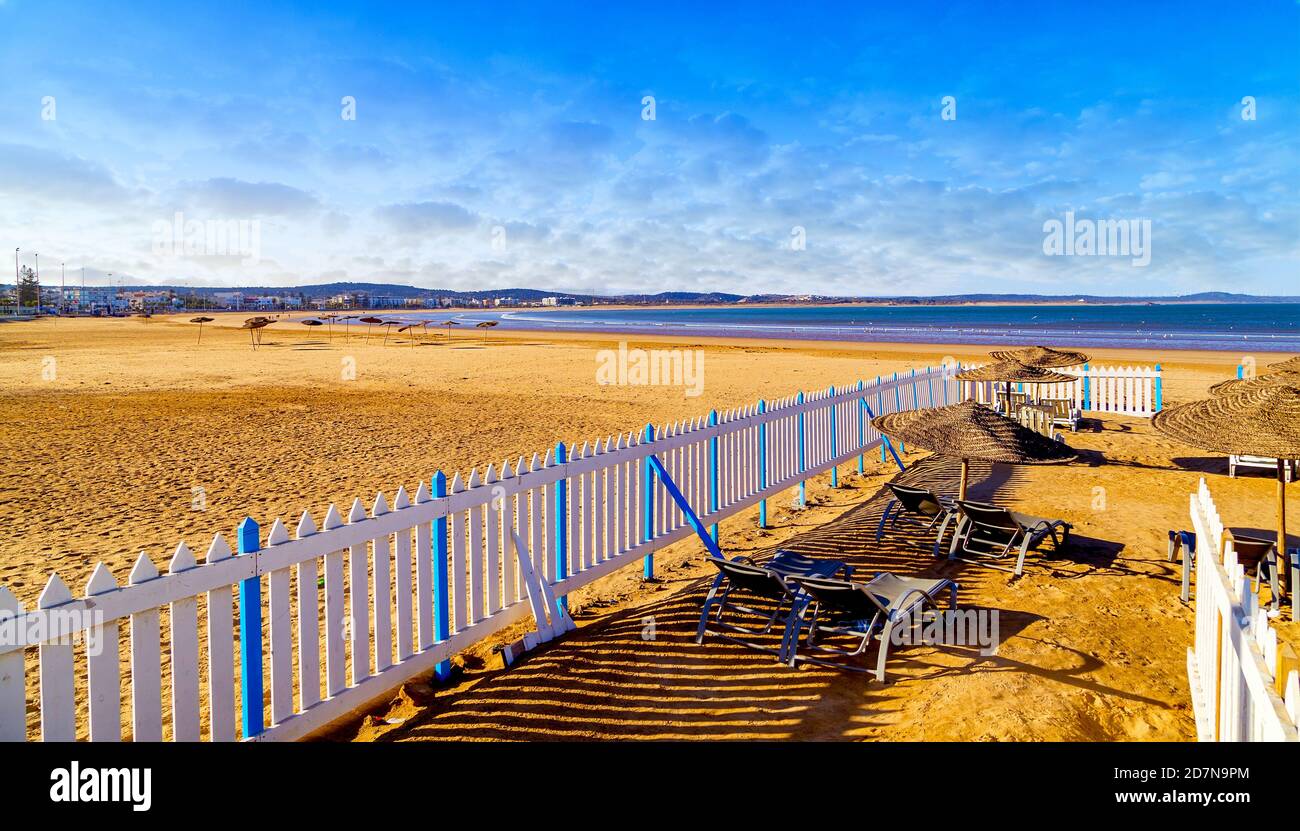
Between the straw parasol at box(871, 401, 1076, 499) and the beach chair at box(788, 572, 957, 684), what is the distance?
1.58 meters

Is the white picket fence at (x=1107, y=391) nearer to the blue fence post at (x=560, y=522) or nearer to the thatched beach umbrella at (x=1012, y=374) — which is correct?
the thatched beach umbrella at (x=1012, y=374)

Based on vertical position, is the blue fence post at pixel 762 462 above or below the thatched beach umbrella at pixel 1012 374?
below

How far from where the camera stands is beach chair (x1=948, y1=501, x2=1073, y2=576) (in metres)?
6.81

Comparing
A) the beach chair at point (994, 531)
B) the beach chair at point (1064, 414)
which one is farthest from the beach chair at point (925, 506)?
the beach chair at point (1064, 414)

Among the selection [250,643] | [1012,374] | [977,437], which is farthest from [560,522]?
[1012,374]

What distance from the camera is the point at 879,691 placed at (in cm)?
447

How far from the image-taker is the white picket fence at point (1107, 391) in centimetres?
1579

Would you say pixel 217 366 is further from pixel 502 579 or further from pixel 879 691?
pixel 879 691

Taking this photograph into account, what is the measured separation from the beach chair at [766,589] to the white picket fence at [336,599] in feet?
3.68

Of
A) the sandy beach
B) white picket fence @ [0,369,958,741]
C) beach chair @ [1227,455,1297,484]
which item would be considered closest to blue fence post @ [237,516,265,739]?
white picket fence @ [0,369,958,741]

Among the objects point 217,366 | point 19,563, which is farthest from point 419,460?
point 217,366

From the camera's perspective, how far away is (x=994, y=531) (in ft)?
23.1

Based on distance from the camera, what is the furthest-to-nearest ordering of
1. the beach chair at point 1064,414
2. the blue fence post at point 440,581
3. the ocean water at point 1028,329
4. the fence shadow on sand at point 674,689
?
the ocean water at point 1028,329, the beach chair at point 1064,414, the blue fence post at point 440,581, the fence shadow on sand at point 674,689

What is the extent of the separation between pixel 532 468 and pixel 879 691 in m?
2.58
